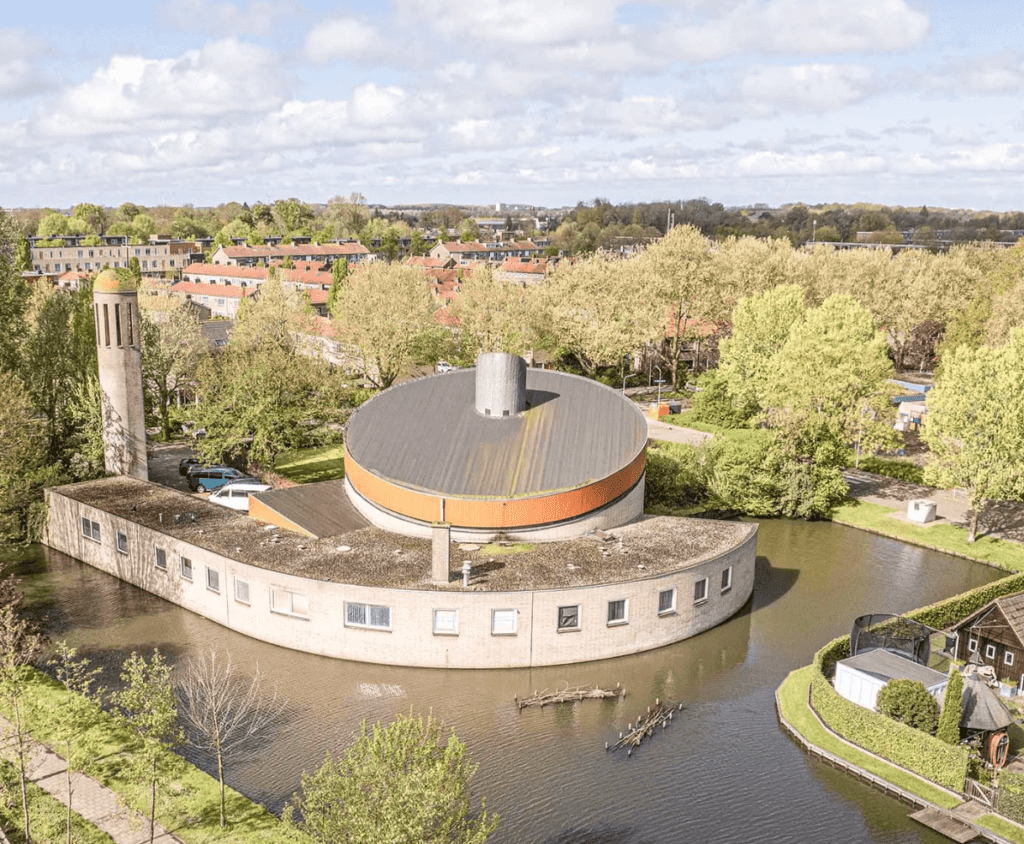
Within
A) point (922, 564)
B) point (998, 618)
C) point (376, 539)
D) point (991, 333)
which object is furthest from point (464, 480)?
point (991, 333)

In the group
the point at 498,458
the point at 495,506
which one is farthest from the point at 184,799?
the point at 498,458

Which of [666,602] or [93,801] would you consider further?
[666,602]

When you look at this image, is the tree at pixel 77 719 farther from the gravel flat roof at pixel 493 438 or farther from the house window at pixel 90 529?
the gravel flat roof at pixel 493 438

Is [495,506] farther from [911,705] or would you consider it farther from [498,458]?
[911,705]

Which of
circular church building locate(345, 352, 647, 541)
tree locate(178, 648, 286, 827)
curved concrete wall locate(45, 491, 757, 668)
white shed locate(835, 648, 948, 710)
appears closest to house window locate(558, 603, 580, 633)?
curved concrete wall locate(45, 491, 757, 668)

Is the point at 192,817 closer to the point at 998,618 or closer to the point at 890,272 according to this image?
the point at 998,618

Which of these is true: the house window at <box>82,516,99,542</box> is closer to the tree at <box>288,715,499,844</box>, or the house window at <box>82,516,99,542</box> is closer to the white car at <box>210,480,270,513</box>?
the white car at <box>210,480,270,513</box>
